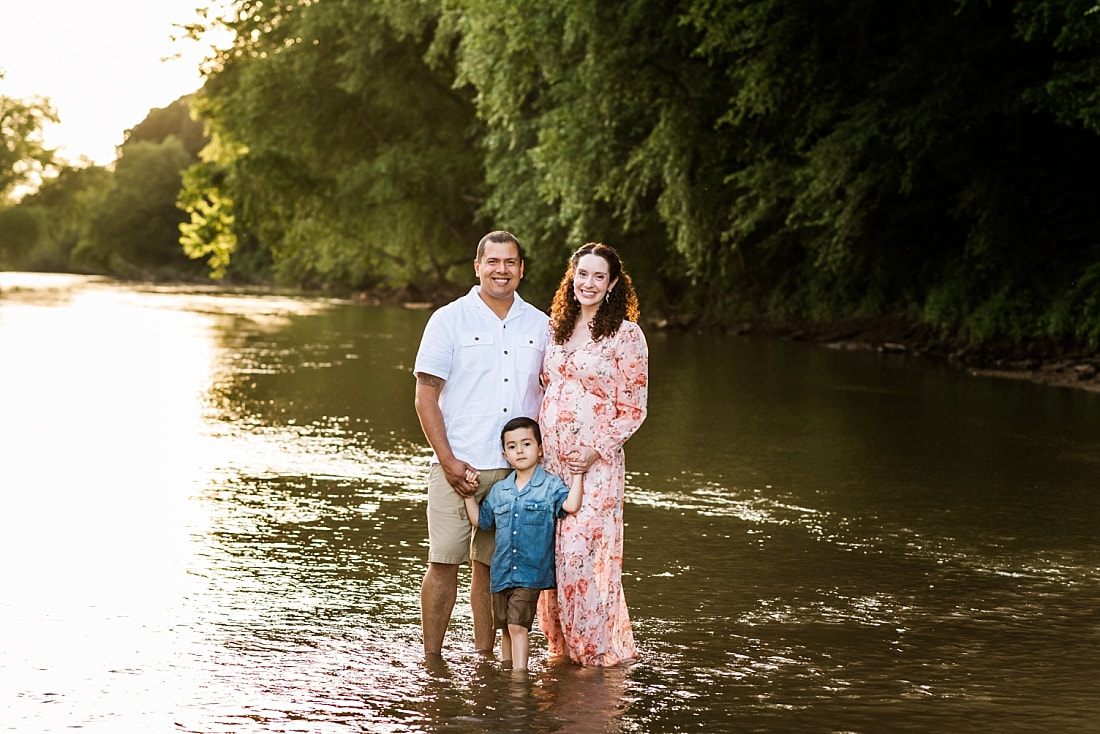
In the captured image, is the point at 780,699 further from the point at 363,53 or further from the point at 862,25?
the point at 363,53

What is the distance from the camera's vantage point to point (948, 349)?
27641mm

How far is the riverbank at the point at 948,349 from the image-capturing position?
22281 mm

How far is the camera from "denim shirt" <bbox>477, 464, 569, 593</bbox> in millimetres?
6152

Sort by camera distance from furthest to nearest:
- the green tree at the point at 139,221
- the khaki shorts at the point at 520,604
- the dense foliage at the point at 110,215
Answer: the green tree at the point at 139,221 → the dense foliage at the point at 110,215 → the khaki shorts at the point at 520,604

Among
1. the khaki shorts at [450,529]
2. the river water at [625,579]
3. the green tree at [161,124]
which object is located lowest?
the river water at [625,579]

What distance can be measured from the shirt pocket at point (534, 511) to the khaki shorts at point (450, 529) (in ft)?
0.70

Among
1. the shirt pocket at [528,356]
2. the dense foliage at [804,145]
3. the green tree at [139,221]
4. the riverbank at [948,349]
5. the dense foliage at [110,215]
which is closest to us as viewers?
the shirt pocket at [528,356]

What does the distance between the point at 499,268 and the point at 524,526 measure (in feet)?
3.56

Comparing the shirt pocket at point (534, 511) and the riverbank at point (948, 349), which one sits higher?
the riverbank at point (948, 349)

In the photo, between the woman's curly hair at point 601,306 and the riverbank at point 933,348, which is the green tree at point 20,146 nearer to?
the riverbank at point 933,348

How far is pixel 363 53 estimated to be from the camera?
149ft

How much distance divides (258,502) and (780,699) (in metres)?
5.30

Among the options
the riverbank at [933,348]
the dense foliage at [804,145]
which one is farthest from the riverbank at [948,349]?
the dense foliage at [804,145]

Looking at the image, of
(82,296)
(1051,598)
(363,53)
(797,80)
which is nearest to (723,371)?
(797,80)
